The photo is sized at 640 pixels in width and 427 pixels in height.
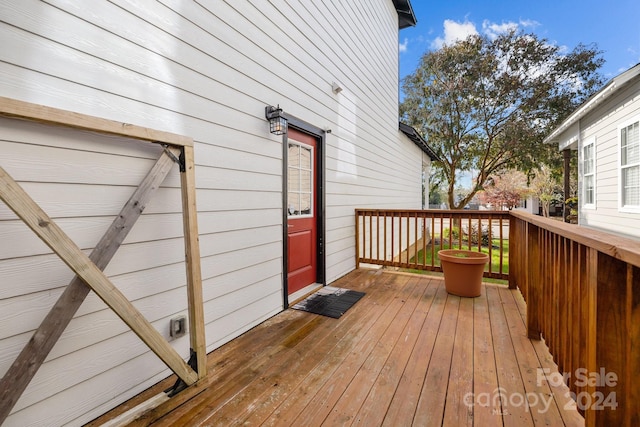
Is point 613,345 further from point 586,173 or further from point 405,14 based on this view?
point 405,14

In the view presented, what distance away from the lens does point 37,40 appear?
1.28 m

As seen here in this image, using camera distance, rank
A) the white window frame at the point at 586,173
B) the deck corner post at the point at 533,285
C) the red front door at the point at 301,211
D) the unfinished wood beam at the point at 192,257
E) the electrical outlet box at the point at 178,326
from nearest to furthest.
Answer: the unfinished wood beam at the point at 192,257, the electrical outlet box at the point at 178,326, the deck corner post at the point at 533,285, the red front door at the point at 301,211, the white window frame at the point at 586,173

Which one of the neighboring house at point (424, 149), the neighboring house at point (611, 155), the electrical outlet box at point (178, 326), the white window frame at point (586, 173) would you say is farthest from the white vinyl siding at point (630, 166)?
the electrical outlet box at point (178, 326)

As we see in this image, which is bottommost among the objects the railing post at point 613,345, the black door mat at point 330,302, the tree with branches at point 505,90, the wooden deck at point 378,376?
the wooden deck at point 378,376

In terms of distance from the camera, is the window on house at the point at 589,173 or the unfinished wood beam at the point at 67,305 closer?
the unfinished wood beam at the point at 67,305

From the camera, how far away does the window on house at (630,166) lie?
14.1 ft

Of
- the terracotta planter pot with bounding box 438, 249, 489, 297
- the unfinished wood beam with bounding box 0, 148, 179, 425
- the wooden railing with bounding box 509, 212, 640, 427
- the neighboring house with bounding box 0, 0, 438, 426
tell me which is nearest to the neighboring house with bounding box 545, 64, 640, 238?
the terracotta planter pot with bounding box 438, 249, 489, 297

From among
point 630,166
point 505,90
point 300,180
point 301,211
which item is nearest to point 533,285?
point 301,211

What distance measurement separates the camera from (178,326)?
1.90 metres

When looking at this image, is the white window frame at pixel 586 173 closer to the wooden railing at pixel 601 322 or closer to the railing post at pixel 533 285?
the railing post at pixel 533 285

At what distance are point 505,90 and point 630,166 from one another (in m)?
6.69

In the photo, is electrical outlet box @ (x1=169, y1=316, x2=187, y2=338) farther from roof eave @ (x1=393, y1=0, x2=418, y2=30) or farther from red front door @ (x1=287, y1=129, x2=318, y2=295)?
roof eave @ (x1=393, y1=0, x2=418, y2=30)

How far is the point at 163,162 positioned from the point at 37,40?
712 mm

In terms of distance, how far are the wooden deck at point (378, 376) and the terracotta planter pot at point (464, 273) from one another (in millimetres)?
401
